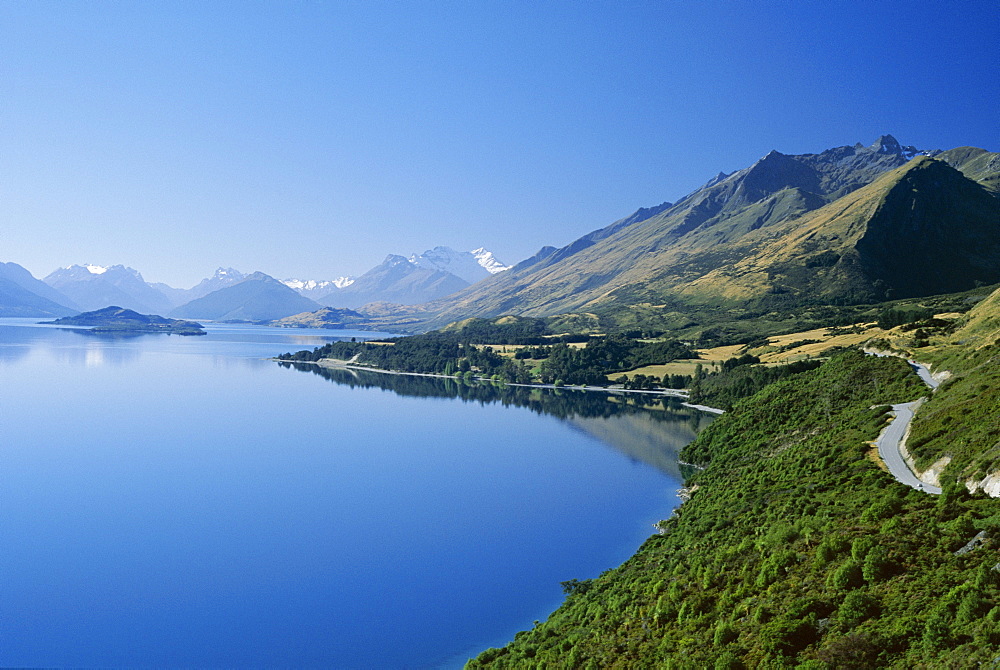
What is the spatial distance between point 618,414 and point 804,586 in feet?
380

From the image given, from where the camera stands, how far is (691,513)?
54719 mm

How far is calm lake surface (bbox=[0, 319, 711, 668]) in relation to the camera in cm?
4381

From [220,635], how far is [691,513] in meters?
37.1

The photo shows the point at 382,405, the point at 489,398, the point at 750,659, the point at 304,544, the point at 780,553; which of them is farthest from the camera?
the point at 489,398

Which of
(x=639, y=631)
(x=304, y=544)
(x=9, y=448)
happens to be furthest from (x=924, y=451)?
(x=9, y=448)

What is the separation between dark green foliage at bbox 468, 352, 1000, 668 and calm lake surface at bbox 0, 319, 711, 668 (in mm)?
10435

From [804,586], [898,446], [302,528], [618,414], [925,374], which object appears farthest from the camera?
[618,414]

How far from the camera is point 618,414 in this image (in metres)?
140

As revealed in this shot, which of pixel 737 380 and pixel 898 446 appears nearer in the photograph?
pixel 898 446

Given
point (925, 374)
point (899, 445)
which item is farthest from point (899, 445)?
point (925, 374)

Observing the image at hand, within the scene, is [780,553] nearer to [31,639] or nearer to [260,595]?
[260,595]

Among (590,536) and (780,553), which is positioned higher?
(780,553)

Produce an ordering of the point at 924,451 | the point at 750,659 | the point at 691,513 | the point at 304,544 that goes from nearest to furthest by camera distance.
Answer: the point at 750,659 → the point at 924,451 → the point at 691,513 → the point at 304,544

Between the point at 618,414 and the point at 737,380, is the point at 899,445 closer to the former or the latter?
the point at 618,414
